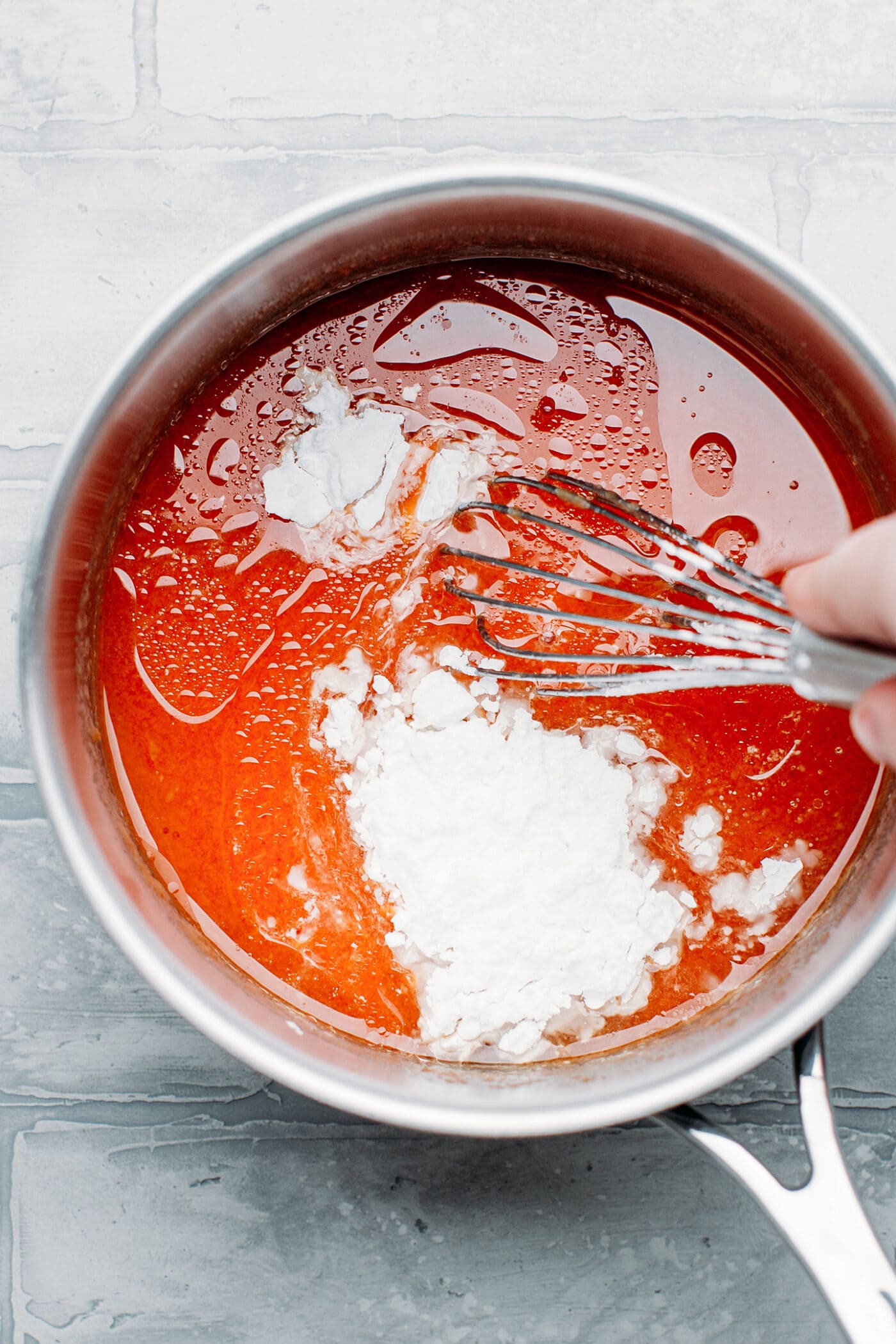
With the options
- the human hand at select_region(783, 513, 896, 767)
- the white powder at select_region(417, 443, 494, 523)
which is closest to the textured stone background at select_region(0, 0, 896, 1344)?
the white powder at select_region(417, 443, 494, 523)

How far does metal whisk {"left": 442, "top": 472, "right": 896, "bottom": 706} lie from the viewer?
61 cm

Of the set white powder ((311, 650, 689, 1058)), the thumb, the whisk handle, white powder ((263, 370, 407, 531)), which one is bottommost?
white powder ((311, 650, 689, 1058))

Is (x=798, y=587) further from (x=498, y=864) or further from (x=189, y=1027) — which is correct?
(x=189, y=1027)

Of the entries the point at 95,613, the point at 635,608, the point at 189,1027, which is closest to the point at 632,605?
the point at 635,608

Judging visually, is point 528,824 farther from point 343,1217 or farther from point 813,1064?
point 343,1217

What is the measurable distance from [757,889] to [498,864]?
0.64 feet

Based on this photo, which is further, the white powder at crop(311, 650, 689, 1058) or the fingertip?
the white powder at crop(311, 650, 689, 1058)

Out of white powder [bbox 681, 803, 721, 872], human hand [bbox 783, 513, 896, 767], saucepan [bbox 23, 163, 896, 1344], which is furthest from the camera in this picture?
white powder [bbox 681, 803, 721, 872]

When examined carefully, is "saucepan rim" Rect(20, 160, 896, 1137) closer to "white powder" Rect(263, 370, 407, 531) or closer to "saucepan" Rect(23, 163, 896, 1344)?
"saucepan" Rect(23, 163, 896, 1344)

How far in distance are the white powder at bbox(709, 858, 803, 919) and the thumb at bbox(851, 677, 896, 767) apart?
222 millimetres

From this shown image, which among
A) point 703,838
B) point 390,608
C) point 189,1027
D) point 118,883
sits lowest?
point 189,1027

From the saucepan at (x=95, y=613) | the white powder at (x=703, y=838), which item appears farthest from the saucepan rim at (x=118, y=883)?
the white powder at (x=703, y=838)

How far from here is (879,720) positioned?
50 centimetres

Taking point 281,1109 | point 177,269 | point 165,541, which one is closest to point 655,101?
point 177,269
